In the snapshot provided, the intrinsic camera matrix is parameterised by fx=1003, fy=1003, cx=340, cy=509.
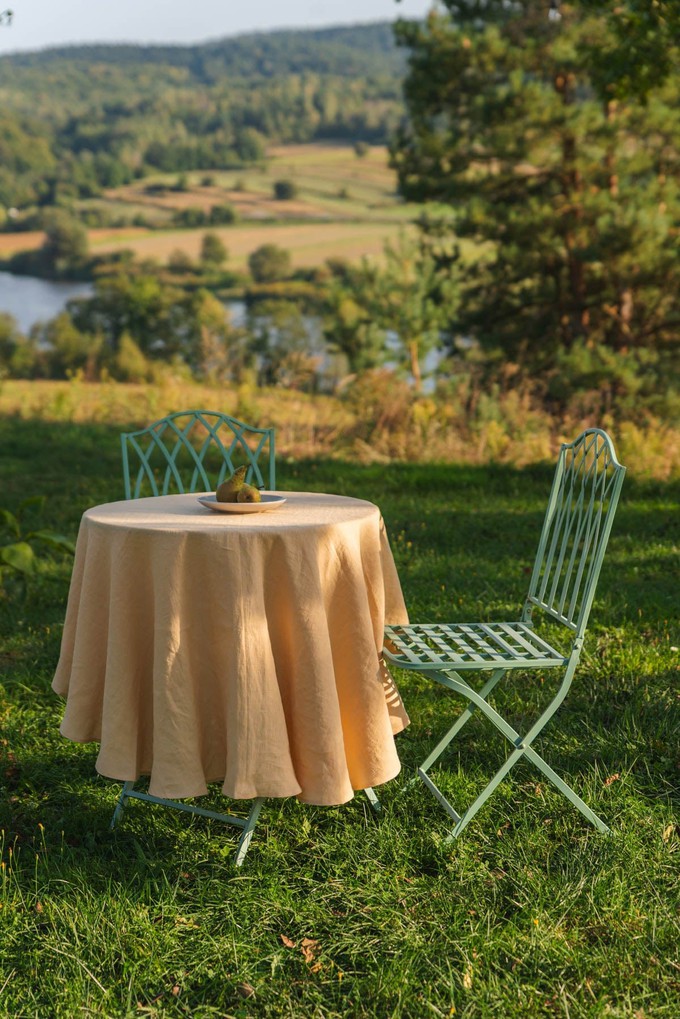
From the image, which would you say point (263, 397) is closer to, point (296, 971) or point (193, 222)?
point (296, 971)

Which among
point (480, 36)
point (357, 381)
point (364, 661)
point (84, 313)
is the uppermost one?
point (480, 36)

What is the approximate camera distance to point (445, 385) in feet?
54.3

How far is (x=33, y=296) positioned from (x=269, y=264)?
867cm

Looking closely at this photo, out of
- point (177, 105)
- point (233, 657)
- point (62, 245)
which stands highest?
point (177, 105)

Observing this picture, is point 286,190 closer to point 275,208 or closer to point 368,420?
point 275,208

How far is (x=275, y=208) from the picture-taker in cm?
4400

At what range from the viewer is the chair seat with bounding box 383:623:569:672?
3096mm

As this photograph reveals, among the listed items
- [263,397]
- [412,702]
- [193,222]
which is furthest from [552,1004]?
[193,222]

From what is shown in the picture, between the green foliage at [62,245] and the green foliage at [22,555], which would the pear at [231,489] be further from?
the green foliage at [62,245]

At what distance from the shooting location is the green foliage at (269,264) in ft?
116

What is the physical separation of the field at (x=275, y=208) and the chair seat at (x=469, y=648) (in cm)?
3214

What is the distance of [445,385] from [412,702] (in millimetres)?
12650

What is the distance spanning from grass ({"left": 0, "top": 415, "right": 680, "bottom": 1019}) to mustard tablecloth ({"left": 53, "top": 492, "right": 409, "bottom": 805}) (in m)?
0.27

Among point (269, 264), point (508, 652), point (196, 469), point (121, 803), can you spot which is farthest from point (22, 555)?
point (269, 264)
